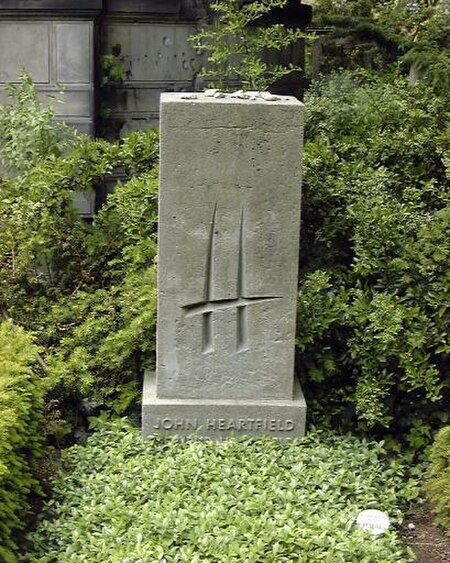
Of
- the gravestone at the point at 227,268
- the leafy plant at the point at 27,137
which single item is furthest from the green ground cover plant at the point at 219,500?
the leafy plant at the point at 27,137

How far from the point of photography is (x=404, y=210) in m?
6.09

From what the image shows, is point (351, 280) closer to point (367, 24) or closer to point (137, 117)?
point (137, 117)

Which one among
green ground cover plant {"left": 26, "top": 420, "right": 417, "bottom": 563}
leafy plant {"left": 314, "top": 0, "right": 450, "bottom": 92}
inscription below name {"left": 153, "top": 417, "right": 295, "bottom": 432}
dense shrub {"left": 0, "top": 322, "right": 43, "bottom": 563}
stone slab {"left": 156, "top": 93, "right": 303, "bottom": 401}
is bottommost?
green ground cover plant {"left": 26, "top": 420, "right": 417, "bottom": 563}

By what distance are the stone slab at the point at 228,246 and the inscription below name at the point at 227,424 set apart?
14cm

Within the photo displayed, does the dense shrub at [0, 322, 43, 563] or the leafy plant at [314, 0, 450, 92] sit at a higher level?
Answer: the leafy plant at [314, 0, 450, 92]

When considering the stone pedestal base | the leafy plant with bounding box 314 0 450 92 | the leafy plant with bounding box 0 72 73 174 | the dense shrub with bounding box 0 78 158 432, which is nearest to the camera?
the stone pedestal base

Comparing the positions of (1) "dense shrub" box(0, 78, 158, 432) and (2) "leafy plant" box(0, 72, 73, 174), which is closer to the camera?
(1) "dense shrub" box(0, 78, 158, 432)

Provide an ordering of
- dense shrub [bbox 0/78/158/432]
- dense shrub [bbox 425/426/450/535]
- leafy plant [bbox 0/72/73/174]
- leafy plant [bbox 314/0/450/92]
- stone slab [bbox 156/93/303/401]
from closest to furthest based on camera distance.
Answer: dense shrub [bbox 425/426/450/535] < stone slab [bbox 156/93/303/401] < dense shrub [bbox 0/78/158/432] < leafy plant [bbox 0/72/73/174] < leafy plant [bbox 314/0/450/92]

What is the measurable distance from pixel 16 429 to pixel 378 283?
2.42 metres

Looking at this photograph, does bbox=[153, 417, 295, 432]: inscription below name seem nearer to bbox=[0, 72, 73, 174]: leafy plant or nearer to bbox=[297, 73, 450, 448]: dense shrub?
bbox=[297, 73, 450, 448]: dense shrub

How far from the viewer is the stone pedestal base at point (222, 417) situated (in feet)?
18.5

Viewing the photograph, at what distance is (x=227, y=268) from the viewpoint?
549 cm

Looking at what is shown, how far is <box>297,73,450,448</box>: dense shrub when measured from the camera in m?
5.72

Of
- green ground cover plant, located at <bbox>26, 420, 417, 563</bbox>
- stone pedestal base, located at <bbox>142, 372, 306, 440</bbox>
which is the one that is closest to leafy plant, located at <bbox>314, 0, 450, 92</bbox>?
stone pedestal base, located at <bbox>142, 372, 306, 440</bbox>
